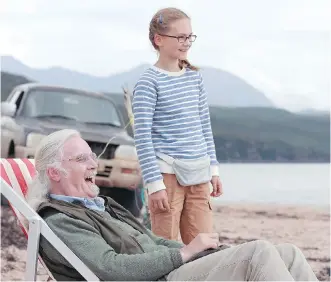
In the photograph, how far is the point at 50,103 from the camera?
5816 millimetres

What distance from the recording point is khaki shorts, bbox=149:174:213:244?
2.76 m

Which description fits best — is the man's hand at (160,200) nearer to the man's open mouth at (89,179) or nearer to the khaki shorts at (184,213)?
the khaki shorts at (184,213)

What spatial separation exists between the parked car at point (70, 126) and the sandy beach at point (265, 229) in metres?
0.61

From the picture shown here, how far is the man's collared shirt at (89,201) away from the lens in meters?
2.39

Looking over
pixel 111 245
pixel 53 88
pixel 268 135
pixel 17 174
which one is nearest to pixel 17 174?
pixel 17 174

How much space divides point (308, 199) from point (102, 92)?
1.86 m

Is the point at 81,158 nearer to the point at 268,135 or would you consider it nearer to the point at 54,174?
the point at 54,174

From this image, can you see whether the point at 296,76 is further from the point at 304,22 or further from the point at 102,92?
the point at 102,92

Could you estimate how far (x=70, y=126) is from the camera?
5680 mm

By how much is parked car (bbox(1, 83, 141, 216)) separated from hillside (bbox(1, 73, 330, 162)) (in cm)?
109

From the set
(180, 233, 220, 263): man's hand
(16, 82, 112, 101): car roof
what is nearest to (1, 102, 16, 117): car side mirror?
(16, 82, 112, 101): car roof

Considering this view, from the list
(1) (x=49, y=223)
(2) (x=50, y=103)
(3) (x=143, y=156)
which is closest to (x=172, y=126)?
(3) (x=143, y=156)

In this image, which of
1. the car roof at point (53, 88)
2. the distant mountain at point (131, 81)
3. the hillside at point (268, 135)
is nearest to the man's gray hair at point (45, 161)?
the car roof at point (53, 88)

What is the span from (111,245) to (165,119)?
61cm
